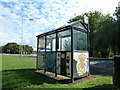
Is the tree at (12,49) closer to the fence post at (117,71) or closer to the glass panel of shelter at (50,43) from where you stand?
the glass panel of shelter at (50,43)

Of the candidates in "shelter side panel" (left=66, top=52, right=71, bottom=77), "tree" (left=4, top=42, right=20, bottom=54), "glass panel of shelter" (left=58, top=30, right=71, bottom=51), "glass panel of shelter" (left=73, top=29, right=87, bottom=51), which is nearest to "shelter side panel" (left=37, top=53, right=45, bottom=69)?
"glass panel of shelter" (left=58, top=30, right=71, bottom=51)

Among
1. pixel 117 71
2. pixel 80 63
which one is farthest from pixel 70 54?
pixel 117 71

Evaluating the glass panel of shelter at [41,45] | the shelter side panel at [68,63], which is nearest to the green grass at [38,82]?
the shelter side panel at [68,63]

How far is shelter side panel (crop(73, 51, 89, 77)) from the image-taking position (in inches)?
242

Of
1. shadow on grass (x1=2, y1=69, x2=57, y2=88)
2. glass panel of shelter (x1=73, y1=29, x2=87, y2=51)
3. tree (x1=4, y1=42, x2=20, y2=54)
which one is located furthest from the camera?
tree (x1=4, y1=42, x2=20, y2=54)

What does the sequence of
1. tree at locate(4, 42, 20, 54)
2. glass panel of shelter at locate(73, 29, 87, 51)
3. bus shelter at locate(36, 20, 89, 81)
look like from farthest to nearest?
tree at locate(4, 42, 20, 54)
glass panel of shelter at locate(73, 29, 87, 51)
bus shelter at locate(36, 20, 89, 81)

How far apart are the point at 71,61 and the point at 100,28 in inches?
602

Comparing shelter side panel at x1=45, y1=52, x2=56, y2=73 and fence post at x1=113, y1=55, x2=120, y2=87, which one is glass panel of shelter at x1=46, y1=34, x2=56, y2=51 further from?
fence post at x1=113, y1=55, x2=120, y2=87

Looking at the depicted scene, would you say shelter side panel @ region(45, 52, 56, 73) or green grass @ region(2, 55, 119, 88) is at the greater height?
shelter side panel @ region(45, 52, 56, 73)

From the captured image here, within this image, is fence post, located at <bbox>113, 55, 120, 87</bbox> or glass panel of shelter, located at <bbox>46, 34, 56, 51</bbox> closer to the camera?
fence post, located at <bbox>113, 55, 120, 87</bbox>

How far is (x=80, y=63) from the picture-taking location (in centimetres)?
648

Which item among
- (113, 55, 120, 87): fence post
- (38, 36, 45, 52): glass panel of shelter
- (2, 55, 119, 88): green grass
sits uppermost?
(38, 36, 45, 52): glass panel of shelter

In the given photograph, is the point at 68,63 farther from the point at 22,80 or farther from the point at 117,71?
the point at 22,80

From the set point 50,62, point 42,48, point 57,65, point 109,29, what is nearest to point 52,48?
point 42,48
